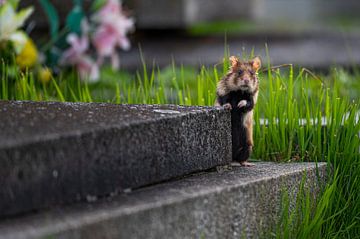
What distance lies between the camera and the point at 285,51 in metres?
6.42

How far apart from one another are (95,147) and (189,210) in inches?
12.1

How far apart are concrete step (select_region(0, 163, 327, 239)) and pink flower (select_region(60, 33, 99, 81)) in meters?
1.93

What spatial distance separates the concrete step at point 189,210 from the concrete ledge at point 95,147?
0.14ft

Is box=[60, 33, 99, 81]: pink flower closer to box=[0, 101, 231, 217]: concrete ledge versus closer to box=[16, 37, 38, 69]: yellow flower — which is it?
box=[16, 37, 38, 69]: yellow flower

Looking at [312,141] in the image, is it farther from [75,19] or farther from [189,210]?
[75,19]

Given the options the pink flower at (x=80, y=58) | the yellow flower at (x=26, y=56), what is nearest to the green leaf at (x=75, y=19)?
the pink flower at (x=80, y=58)

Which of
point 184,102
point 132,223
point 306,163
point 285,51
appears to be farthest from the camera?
point 285,51

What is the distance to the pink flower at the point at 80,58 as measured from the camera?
4371 millimetres

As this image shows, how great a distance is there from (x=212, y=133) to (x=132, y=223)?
1.91 ft

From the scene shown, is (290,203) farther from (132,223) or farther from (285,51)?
(285,51)

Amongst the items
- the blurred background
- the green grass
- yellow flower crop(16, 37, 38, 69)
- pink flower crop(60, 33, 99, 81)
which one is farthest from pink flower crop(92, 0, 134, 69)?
the blurred background

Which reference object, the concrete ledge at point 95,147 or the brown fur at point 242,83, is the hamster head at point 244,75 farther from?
the concrete ledge at point 95,147

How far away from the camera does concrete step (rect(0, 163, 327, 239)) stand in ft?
6.30

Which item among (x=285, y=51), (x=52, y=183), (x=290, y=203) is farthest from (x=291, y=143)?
(x=285, y=51)
